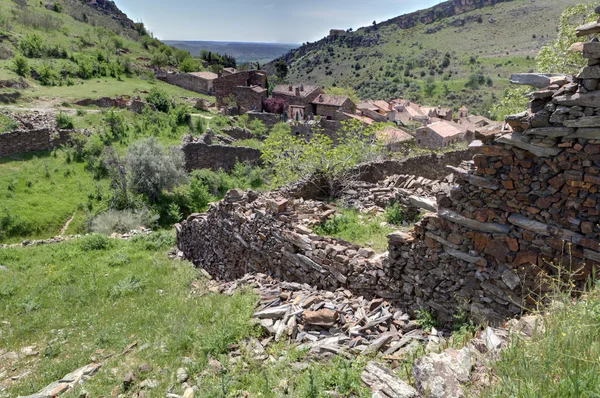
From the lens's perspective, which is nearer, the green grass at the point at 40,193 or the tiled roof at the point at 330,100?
the green grass at the point at 40,193

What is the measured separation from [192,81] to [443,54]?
84371 mm

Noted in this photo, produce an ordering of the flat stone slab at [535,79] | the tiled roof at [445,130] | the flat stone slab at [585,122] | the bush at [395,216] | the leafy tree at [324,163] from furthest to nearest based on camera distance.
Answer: the tiled roof at [445,130] → the leafy tree at [324,163] → the bush at [395,216] → the flat stone slab at [535,79] → the flat stone slab at [585,122]

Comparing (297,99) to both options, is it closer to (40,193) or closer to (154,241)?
(40,193)

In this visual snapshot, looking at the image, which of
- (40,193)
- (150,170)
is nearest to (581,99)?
(150,170)

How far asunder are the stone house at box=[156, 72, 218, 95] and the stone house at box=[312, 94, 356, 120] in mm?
15592

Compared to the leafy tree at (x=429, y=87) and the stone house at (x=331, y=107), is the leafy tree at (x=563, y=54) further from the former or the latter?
the leafy tree at (x=429, y=87)

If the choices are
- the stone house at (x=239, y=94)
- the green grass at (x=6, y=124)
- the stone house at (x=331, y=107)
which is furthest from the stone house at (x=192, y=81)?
the green grass at (x=6, y=124)

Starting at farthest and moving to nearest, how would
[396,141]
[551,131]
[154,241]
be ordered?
[396,141], [154,241], [551,131]

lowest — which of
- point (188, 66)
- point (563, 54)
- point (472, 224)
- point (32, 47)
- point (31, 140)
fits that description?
point (472, 224)

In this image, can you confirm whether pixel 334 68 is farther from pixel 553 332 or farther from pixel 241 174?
pixel 553 332

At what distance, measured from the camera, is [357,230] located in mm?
8695

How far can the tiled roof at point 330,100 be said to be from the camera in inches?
1620

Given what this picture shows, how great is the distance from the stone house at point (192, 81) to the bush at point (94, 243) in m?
39.9

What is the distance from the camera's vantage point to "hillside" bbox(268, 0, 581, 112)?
271 ft
